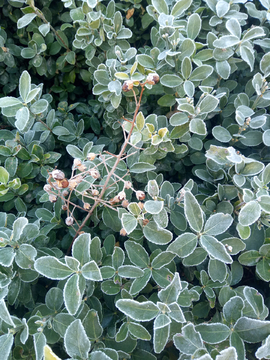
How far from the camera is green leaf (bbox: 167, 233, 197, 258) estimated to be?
86cm

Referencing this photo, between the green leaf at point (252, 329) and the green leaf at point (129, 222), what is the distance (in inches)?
15.9

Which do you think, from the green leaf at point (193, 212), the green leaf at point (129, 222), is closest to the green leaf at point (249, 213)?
the green leaf at point (193, 212)

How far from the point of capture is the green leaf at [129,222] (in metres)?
0.84

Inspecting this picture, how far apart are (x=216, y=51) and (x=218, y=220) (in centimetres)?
68

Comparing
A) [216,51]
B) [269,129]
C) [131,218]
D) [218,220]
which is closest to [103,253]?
[131,218]

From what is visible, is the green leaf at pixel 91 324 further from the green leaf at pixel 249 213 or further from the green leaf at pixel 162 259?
the green leaf at pixel 249 213

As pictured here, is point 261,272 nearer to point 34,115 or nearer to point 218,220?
point 218,220

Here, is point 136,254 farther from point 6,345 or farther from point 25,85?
point 25,85

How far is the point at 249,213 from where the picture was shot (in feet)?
2.71

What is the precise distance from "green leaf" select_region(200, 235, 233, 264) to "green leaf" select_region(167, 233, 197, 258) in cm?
4

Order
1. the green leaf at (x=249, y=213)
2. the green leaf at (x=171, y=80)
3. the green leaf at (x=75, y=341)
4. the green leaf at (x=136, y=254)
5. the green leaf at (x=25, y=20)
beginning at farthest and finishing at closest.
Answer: the green leaf at (x=25, y=20) → the green leaf at (x=171, y=80) → the green leaf at (x=136, y=254) → the green leaf at (x=249, y=213) → the green leaf at (x=75, y=341)

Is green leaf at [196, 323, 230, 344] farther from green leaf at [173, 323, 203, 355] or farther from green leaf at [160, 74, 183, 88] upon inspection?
green leaf at [160, 74, 183, 88]

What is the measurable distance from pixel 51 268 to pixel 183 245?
41cm

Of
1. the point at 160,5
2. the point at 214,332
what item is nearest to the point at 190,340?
the point at 214,332
